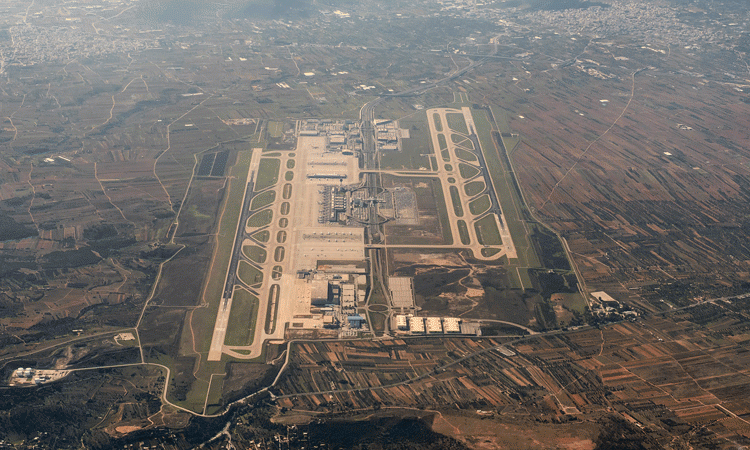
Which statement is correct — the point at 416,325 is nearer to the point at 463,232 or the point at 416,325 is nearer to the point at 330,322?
the point at 330,322

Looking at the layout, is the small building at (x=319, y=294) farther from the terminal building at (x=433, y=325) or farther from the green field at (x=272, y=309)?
the terminal building at (x=433, y=325)

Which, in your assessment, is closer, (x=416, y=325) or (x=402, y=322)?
(x=402, y=322)

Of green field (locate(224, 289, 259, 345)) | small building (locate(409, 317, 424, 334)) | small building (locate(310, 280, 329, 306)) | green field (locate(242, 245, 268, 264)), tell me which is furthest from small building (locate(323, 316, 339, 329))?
green field (locate(242, 245, 268, 264))

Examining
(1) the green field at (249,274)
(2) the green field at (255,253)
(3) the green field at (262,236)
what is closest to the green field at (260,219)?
(3) the green field at (262,236)

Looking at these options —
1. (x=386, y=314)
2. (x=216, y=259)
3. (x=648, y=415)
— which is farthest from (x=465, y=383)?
(x=216, y=259)

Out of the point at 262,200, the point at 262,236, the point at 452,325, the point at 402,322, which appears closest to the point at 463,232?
the point at 452,325

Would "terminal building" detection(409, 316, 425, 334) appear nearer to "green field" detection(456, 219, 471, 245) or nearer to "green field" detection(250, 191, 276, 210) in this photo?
"green field" detection(456, 219, 471, 245)
